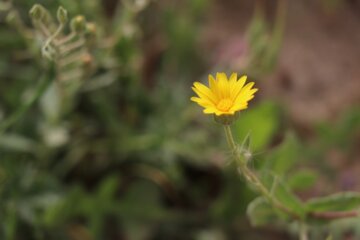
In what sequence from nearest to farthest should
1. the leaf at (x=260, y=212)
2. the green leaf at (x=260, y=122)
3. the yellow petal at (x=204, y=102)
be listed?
the yellow petal at (x=204, y=102) → the leaf at (x=260, y=212) → the green leaf at (x=260, y=122)

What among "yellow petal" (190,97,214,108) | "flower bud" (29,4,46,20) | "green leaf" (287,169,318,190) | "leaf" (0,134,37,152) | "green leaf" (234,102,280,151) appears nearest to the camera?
"yellow petal" (190,97,214,108)

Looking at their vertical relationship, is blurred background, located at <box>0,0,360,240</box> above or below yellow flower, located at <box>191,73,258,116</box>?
above

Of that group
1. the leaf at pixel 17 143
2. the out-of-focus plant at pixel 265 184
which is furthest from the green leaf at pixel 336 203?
the leaf at pixel 17 143

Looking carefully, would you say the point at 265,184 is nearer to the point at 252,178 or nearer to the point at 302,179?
the point at 252,178

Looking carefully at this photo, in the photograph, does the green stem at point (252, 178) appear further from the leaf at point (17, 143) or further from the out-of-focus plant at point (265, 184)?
the leaf at point (17, 143)

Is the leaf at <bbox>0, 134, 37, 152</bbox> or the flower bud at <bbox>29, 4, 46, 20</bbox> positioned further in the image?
the leaf at <bbox>0, 134, 37, 152</bbox>

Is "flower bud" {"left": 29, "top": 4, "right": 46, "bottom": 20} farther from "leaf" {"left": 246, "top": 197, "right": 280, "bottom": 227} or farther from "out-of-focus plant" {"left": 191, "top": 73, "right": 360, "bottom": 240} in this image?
"leaf" {"left": 246, "top": 197, "right": 280, "bottom": 227}

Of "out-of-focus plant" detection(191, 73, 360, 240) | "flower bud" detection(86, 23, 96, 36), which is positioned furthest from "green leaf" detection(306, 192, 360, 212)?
"flower bud" detection(86, 23, 96, 36)

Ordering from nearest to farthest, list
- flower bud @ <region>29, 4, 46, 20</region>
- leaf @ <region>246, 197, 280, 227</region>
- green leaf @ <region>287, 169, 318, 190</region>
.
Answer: flower bud @ <region>29, 4, 46, 20</region> < leaf @ <region>246, 197, 280, 227</region> < green leaf @ <region>287, 169, 318, 190</region>
